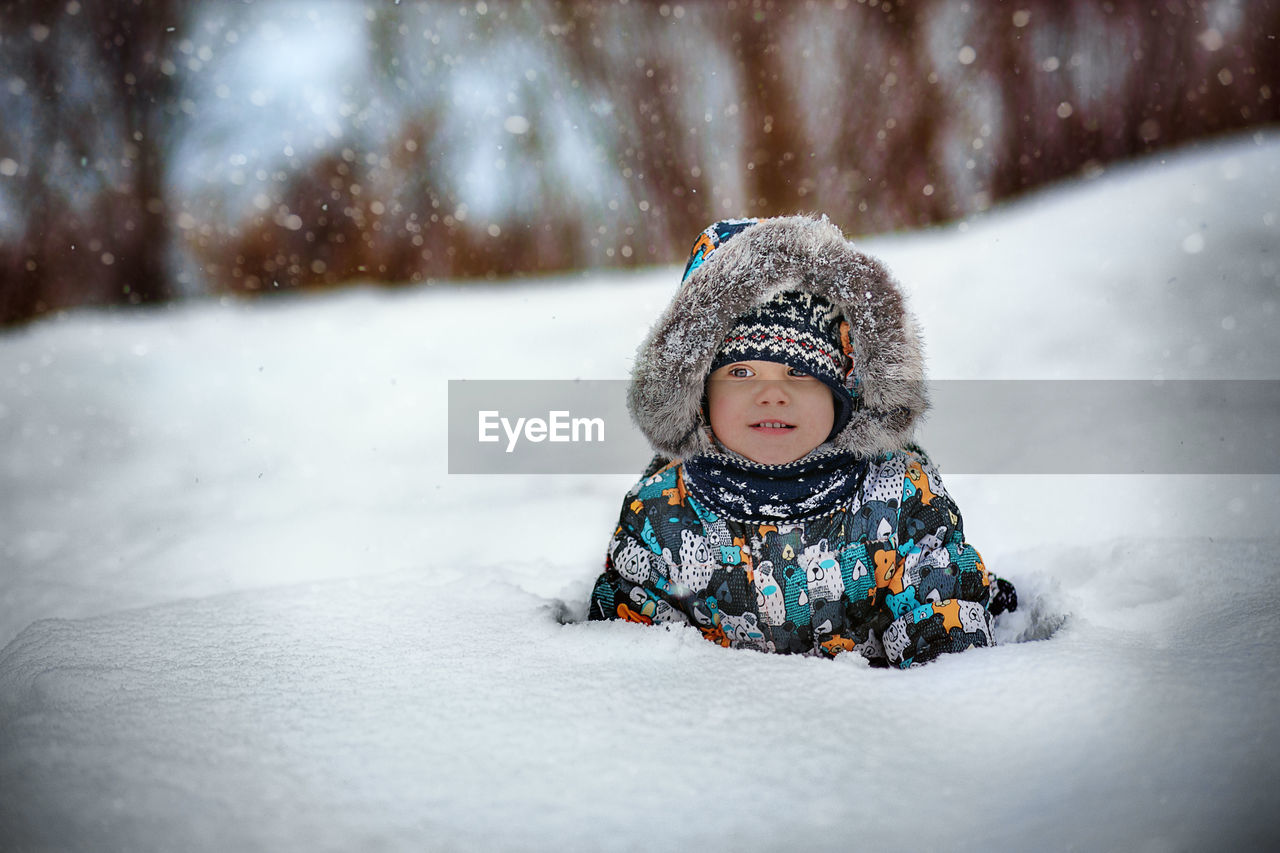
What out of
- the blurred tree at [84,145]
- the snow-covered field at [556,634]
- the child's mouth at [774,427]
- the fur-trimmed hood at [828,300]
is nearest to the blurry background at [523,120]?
the blurred tree at [84,145]

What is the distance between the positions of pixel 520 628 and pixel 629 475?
116cm

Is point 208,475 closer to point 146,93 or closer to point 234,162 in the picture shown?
point 234,162

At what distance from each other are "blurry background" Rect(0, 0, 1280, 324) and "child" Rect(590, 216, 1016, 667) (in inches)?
70.9

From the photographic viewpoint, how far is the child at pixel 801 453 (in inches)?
42.8

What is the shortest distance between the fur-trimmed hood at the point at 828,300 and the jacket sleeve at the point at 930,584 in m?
0.10

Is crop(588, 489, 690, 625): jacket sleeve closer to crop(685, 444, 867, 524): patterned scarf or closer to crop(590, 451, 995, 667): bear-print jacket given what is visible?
crop(590, 451, 995, 667): bear-print jacket

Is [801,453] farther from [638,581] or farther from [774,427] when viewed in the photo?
[638,581]

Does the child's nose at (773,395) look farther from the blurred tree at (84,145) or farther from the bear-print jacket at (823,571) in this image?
the blurred tree at (84,145)

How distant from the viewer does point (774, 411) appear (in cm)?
108

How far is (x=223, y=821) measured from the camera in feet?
1.97

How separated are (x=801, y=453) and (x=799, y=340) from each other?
0.17m

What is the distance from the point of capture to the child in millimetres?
1086

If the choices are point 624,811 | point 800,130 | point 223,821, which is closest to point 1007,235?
point 800,130

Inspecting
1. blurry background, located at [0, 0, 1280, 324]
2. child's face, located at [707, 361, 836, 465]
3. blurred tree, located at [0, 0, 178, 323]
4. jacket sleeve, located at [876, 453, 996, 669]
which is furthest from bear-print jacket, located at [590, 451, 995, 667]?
blurred tree, located at [0, 0, 178, 323]
